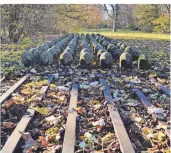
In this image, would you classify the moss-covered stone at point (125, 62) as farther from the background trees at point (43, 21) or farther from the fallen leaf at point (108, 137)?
the fallen leaf at point (108, 137)

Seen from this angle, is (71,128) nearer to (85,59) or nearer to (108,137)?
(108,137)

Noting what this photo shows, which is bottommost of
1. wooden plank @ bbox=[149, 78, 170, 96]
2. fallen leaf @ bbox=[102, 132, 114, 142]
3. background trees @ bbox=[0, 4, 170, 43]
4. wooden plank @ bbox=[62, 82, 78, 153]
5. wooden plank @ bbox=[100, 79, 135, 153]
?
wooden plank @ bbox=[149, 78, 170, 96]

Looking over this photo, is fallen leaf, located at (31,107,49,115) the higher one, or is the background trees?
the background trees

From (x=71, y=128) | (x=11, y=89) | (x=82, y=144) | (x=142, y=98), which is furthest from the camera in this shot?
(x=11, y=89)

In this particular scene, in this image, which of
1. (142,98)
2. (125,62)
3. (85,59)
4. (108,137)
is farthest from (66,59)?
(108,137)

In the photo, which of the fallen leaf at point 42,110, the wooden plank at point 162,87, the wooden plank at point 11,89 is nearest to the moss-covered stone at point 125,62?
the wooden plank at point 162,87

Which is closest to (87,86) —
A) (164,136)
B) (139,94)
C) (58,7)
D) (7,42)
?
(139,94)

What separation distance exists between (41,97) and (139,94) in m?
1.12

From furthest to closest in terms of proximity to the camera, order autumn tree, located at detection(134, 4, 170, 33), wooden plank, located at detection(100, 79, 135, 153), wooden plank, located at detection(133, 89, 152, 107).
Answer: autumn tree, located at detection(134, 4, 170, 33) → wooden plank, located at detection(133, 89, 152, 107) → wooden plank, located at detection(100, 79, 135, 153)

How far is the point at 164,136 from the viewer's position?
269 centimetres

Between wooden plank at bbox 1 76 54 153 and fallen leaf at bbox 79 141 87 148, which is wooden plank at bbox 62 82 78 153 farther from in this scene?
wooden plank at bbox 1 76 54 153

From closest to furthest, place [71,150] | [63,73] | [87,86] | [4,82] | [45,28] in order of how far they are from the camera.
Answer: [71,150], [87,86], [4,82], [63,73], [45,28]


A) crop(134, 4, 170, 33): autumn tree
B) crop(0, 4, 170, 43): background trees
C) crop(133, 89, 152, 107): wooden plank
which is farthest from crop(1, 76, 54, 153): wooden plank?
crop(0, 4, 170, 43): background trees

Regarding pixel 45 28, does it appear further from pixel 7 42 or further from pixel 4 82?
pixel 4 82
